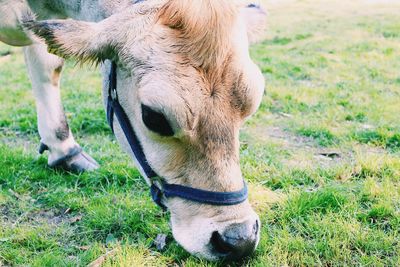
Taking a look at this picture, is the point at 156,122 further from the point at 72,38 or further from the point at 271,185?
the point at 271,185

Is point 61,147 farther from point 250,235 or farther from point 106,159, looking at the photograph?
point 250,235

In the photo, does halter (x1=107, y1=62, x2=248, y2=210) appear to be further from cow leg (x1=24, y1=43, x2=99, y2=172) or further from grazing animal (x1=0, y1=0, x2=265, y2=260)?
cow leg (x1=24, y1=43, x2=99, y2=172)

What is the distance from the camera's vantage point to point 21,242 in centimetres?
364

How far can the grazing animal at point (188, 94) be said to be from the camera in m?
2.88

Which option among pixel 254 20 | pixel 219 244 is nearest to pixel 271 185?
pixel 254 20

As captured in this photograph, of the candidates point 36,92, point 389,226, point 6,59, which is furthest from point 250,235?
point 6,59

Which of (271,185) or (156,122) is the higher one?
(156,122)

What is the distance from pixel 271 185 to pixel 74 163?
1826mm

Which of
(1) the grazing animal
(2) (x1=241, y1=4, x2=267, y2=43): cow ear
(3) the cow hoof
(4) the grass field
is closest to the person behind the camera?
(1) the grazing animal

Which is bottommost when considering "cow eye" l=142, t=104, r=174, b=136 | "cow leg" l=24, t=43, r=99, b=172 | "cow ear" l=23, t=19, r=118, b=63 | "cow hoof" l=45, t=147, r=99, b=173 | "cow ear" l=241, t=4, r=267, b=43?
"cow hoof" l=45, t=147, r=99, b=173

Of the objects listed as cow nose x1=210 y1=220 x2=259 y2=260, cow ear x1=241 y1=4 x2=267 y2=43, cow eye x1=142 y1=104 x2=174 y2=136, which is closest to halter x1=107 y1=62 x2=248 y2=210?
cow nose x1=210 y1=220 x2=259 y2=260

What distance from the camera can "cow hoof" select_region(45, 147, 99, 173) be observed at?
193 inches

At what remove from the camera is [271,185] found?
4445 millimetres

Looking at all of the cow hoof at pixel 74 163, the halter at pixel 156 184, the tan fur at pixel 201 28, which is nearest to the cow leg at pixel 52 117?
the cow hoof at pixel 74 163
